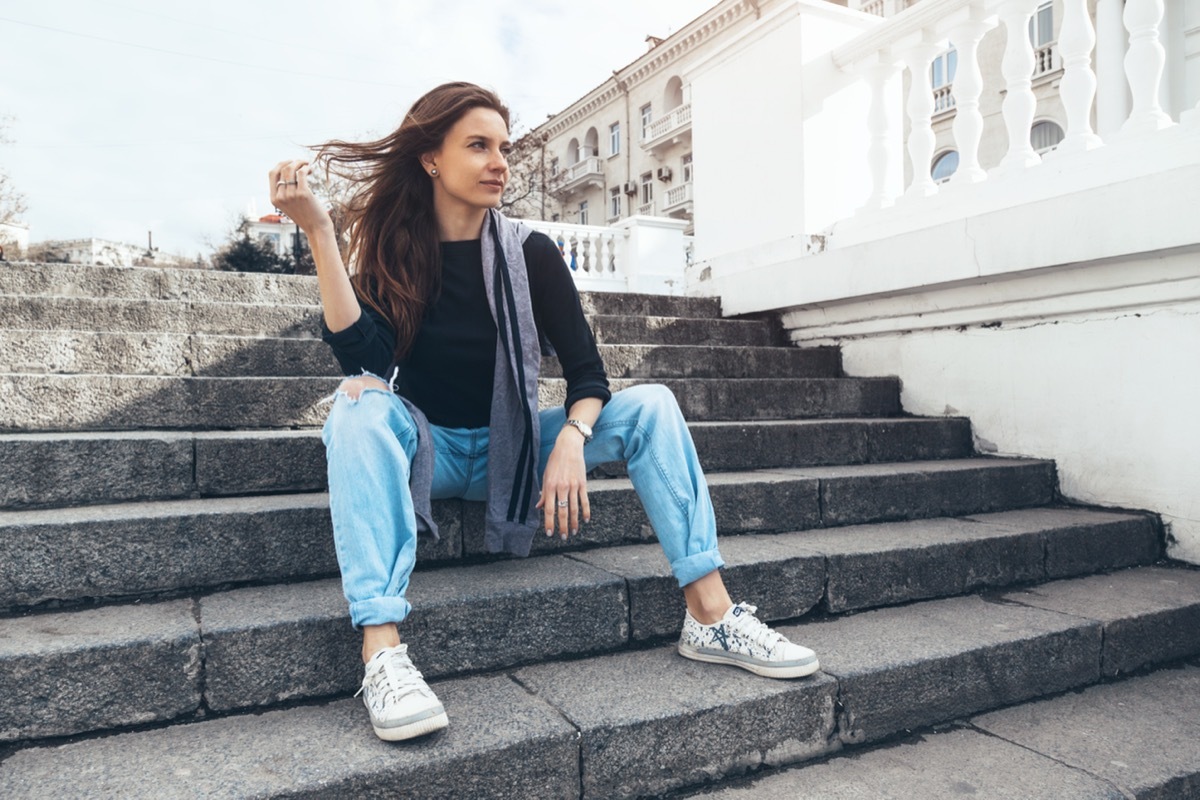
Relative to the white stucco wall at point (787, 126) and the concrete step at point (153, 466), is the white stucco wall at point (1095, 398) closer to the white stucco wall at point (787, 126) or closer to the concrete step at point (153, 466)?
the white stucco wall at point (787, 126)

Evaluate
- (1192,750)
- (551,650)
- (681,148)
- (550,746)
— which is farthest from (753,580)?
(681,148)

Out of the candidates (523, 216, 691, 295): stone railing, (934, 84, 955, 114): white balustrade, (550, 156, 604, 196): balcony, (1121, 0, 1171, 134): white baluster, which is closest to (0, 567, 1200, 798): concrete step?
(1121, 0, 1171, 134): white baluster

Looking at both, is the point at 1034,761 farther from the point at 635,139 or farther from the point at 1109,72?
the point at 635,139

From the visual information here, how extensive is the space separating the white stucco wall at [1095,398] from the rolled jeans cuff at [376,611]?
10.0 feet

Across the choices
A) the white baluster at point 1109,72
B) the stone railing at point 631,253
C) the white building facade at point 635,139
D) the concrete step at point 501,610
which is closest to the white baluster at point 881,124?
the concrete step at point 501,610

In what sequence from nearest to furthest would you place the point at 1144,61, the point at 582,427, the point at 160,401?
the point at 582,427
the point at 160,401
the point at 1144,61

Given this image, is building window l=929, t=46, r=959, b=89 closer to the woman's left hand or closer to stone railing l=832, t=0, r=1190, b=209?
stone railing l=832, t=0, r=1190, b=209

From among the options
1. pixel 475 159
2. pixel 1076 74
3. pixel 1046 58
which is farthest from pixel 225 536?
pixel 1046 58

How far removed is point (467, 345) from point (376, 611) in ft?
2.71

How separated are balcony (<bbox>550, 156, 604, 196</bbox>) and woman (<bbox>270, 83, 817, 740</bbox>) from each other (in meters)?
31.3

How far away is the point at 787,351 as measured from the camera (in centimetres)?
443

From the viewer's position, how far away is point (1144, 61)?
3.26 meters

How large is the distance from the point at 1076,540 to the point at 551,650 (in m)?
2.12

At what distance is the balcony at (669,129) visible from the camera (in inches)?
1079
